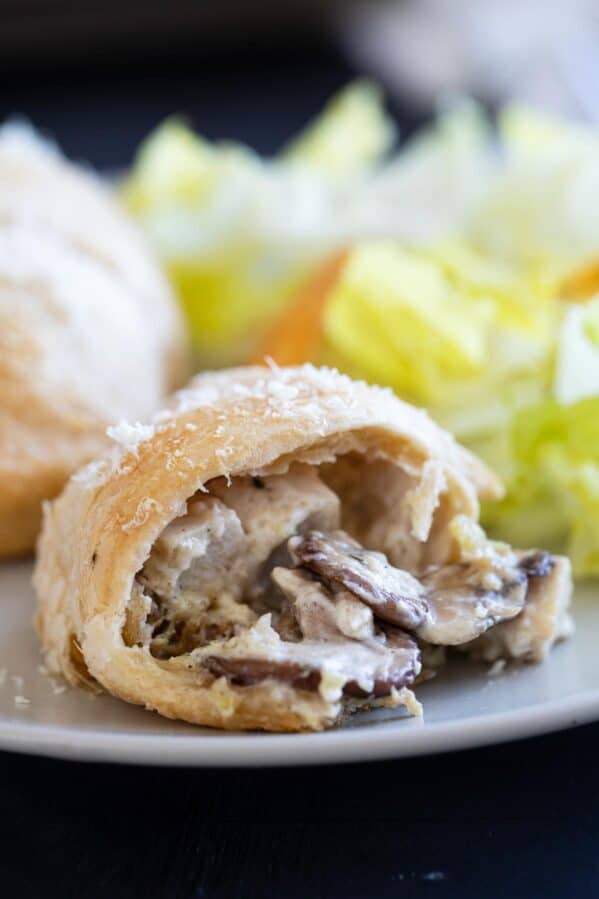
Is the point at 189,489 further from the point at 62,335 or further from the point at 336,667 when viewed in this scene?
the point at 62,335

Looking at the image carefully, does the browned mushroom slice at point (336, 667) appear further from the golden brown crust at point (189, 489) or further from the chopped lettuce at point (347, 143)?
the chopped lettuce at point (347, 143)

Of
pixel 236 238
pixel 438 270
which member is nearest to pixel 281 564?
pixel 438 270

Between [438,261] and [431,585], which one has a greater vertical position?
[438,261]

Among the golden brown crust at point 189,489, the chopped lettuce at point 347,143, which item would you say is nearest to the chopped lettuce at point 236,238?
the chopped lettuce at point 347,143

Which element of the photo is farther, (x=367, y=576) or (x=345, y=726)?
(x=367, y=576)

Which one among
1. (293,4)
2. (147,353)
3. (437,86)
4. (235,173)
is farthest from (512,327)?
(293,4)

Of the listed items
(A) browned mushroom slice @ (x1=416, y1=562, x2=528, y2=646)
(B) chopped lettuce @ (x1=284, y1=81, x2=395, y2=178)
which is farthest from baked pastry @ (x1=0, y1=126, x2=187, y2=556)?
(B) chopped lettuce @ (x1=284, y1=81, x2=395, y2=178)
